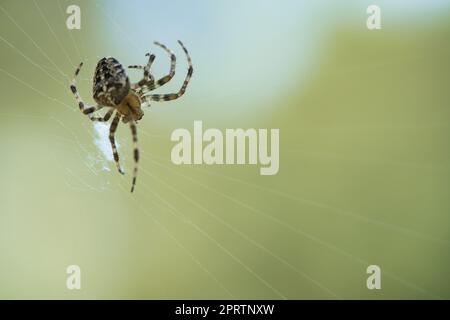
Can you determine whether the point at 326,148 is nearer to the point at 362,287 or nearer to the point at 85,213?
the point at 362,287

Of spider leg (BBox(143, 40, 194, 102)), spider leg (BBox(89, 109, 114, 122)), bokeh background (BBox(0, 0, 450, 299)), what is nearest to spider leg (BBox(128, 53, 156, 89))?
spider leg (BBox(143, 40, 194, 102))

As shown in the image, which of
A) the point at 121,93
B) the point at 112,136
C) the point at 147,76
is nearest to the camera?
the point at 121,93

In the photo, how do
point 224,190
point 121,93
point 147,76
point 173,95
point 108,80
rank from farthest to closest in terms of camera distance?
point 224,190 → point 173,95 → point 147,76 → point 121,93 → point 108,80

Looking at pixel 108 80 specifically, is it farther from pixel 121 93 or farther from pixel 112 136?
pixel 112 136

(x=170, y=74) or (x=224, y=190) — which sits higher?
(x=170, y=74)

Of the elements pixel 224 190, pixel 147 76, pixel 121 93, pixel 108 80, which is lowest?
pixel 224 190

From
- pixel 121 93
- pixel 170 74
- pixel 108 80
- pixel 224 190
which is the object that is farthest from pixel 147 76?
pixel 224 190

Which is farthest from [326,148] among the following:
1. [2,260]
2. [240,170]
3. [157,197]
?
[2,260]
